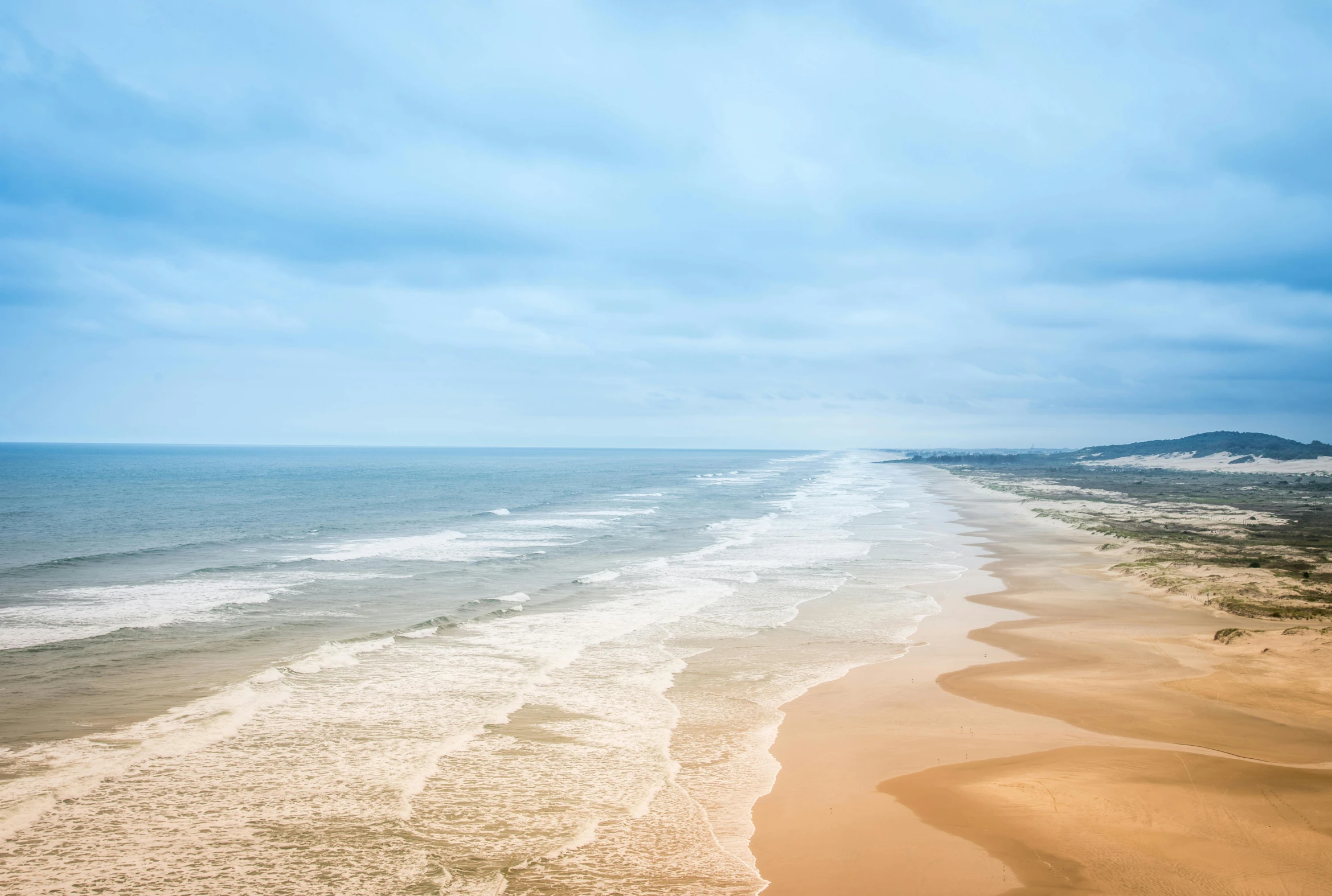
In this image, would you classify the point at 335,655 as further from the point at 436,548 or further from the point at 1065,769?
the point at 436,548

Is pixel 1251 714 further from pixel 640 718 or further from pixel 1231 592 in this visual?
pixel 1231 592

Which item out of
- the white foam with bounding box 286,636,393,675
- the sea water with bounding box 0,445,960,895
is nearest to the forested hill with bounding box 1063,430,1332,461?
the sea water with bounding box 0,445,960,895

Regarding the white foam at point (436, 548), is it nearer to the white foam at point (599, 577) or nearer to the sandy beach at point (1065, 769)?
the white foam at point (599, 577)

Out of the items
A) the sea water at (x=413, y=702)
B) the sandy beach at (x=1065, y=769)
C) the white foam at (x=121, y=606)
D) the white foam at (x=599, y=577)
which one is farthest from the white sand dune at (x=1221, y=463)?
the white foam at (x=121, y=606)

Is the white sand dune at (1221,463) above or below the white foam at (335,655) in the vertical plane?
above

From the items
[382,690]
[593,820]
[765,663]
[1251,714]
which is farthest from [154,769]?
[1251,714]

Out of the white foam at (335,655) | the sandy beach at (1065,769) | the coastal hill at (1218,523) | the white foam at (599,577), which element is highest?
the coastal hill at (1218,523)
